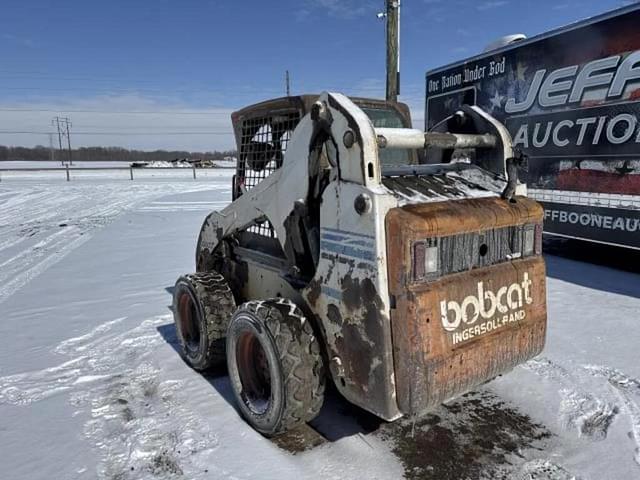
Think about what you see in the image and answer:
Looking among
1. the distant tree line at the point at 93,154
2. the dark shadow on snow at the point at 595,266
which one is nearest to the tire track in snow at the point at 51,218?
the dark shadow on snow at the point at 595,266

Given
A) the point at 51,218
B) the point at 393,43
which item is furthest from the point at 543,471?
the point at 51,218

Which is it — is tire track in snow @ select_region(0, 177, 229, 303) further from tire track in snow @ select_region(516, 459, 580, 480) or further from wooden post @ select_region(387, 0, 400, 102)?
wooden post @ select_region(387, 0, 400, 102)

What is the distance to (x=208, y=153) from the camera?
96250mm

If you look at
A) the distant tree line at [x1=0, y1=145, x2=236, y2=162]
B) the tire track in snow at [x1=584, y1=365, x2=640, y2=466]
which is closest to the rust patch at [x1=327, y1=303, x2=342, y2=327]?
the tire track in snow at [x1=584, y1=365, x2=640, y2=466]

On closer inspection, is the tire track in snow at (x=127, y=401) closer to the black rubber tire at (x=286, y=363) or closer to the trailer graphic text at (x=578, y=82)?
the black rubber tire at (x=286, y=363)

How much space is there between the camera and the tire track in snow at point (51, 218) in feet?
26.1

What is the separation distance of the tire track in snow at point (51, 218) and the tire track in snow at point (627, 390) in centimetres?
679

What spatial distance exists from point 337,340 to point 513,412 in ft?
5.12

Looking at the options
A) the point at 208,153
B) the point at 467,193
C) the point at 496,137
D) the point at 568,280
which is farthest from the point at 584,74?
the point at 208,153

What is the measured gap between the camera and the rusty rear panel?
231 cm

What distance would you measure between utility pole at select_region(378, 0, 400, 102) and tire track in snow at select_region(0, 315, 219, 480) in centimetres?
877

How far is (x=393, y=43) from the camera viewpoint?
11.2 m

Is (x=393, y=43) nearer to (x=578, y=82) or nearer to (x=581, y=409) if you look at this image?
(x=578, y=82)

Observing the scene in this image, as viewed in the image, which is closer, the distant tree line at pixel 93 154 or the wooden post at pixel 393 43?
the wooden post at pixel 393 43
